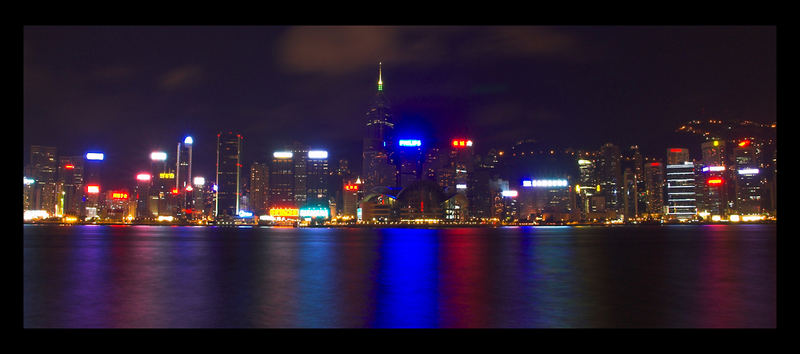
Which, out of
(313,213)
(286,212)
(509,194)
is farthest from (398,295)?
(509,194)

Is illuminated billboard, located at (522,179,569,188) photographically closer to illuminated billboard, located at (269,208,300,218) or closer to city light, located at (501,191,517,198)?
city light, located at (501,191,517,198)

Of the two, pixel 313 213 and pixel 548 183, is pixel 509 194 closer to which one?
pixel 548 183

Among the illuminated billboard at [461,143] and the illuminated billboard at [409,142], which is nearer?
the illuminated billboard at [409,142]

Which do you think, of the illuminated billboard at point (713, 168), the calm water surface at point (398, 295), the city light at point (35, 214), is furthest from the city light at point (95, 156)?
the illuminated billboard at point (713, 168)

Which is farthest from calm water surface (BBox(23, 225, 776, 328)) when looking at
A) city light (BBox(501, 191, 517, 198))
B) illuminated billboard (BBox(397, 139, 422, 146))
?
illuminated billboard (BBox(397, 139, 422, 146))

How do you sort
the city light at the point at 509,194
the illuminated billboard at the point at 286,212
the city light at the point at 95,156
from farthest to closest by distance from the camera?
the city light at the point at 95,156 → the city light at the point at 509,194 → the illuminated billboard at the point at 286,212

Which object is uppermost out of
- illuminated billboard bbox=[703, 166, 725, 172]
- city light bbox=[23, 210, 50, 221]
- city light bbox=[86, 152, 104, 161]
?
city light bbox=[86, 152, 104, 161]

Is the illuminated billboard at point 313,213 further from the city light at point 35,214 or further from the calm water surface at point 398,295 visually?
the calm water surface at point 398,295
